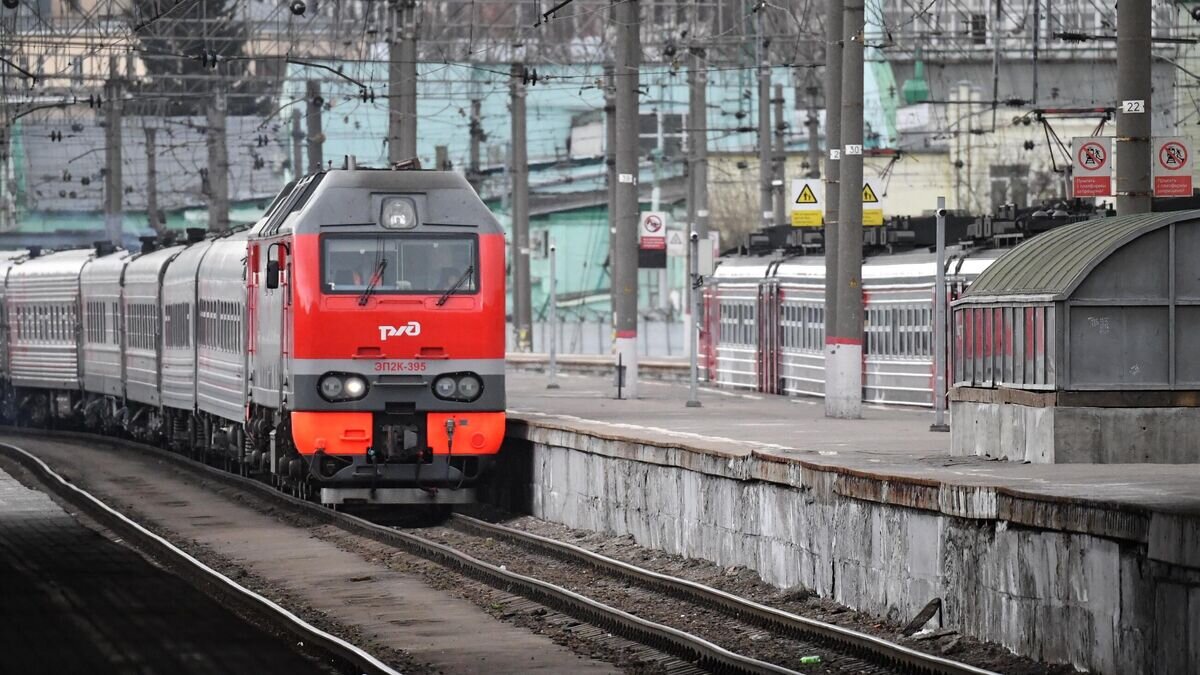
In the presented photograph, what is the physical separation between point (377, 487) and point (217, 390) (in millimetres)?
6625

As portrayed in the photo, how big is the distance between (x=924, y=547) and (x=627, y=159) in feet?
64.1

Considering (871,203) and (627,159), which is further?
(627,159)

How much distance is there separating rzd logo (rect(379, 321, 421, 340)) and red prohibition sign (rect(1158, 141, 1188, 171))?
7.53 meters

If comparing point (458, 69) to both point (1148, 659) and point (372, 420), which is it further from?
point (1148, 659)

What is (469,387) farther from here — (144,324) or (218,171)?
(218,171)

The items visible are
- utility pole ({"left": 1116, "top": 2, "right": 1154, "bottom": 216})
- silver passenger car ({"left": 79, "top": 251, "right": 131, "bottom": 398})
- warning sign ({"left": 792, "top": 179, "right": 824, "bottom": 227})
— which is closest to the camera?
utility pole ({"left": 1116, "top": 2, "right": 1154, "bottom": 216})

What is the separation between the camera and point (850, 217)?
27953mm

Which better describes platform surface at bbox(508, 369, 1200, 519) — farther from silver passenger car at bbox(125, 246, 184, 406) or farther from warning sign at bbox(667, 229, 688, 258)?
silver passenger car at bbox(125, 246, 184, 406)

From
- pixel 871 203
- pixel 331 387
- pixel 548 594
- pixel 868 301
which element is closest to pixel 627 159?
pixel 868 301

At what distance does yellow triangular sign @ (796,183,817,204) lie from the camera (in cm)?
3256

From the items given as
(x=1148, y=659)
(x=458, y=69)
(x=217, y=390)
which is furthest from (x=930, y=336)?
(x=458, y=69)

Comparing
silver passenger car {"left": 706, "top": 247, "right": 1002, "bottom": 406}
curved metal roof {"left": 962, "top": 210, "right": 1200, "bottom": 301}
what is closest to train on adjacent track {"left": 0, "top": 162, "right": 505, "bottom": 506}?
curved metal roof {"left": 962, "top": 210, "right": 1200, "bottom": 301}

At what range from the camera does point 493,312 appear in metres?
23.0

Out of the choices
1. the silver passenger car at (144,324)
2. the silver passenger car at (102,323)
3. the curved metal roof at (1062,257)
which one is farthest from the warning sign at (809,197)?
the curved metal roof at (1062,257)
